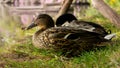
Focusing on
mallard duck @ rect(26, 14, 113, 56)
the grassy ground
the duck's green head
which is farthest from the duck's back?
the duck's green head

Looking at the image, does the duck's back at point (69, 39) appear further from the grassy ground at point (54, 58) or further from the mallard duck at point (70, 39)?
the grassy ground at point (54, 58)

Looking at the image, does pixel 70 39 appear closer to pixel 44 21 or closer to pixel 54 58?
pixel 54 58

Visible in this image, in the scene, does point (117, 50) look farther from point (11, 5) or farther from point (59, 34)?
point (11, 5)

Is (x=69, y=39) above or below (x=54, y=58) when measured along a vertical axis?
above

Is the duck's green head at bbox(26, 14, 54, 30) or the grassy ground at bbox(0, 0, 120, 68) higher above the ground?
the duck's green head at bbox(26, 14, 54, 30)

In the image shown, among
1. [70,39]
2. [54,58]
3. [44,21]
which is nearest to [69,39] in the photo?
[70,39]

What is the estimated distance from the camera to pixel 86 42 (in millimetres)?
→ 6828

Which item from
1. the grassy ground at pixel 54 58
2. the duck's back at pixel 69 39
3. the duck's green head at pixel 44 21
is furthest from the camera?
the duck's green head at pixel 44 21

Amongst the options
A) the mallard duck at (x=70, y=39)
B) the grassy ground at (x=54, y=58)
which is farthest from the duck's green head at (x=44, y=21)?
the mallard duck at (x=70, y=39)

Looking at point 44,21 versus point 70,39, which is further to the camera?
point 44,21

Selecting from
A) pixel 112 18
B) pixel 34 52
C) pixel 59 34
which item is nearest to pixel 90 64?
pixel 59 34

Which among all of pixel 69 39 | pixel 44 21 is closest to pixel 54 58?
pixel 69 39

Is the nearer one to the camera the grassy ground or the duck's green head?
the grassy ground

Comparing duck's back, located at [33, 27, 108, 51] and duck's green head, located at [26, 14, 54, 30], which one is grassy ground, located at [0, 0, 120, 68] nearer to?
duck's back, located at [33, 27, 108, 51]
